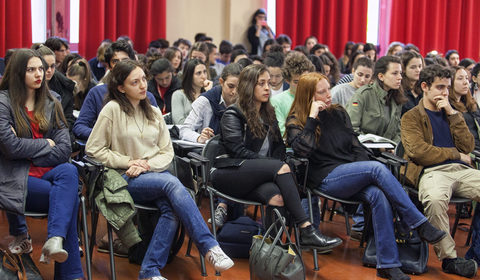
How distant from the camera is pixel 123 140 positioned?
3.74 metres

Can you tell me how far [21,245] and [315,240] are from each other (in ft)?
5.51

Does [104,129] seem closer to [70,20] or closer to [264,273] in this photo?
[264,273]

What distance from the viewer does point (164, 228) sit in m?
3.53

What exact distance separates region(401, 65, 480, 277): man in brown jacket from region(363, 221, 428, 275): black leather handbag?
0.10 meters

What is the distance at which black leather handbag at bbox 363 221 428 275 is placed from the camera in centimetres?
394

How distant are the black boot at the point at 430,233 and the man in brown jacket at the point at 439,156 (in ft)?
0.55

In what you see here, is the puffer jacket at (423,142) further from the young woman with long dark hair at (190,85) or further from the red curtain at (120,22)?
the red curtain at (120,22)

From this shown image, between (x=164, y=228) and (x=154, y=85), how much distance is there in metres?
2.32

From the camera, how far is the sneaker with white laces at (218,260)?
3436 mm

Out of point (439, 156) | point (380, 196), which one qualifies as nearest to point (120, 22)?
point (439, 156)

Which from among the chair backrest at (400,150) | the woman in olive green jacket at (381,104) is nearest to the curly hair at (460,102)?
the woman in olive green jacket at (381,104)

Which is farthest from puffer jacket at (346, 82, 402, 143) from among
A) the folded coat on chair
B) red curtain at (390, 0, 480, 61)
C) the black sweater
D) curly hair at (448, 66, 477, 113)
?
red curtain at (390, 0, 480, 61)

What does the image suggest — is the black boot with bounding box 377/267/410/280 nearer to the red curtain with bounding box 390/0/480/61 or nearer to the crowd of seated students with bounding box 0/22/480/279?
the crowd of seated students with bounding box 0/22/480/279

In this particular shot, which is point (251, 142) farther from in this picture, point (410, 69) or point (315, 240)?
point (410, 69)
